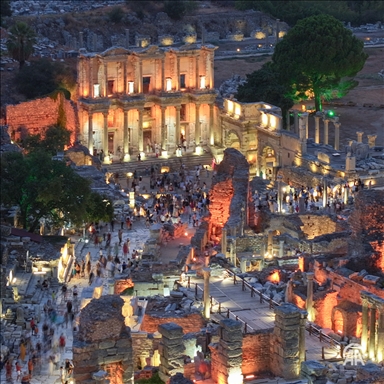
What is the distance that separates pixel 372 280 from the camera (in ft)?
188

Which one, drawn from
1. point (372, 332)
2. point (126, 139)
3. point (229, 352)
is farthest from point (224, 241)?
point (126, 139)

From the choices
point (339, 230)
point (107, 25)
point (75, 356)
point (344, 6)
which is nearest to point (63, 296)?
point (339, 230)

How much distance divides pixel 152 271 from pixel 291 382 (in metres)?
14.2

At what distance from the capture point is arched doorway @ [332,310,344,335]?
2222 inches

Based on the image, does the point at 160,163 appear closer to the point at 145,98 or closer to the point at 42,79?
the point at 145,98

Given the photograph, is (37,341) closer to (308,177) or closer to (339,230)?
(339,230)

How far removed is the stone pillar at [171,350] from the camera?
49281 mm

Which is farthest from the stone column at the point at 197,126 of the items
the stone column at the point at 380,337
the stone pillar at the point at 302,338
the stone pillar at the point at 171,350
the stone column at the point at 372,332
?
the stone pillar at the point at 171,350

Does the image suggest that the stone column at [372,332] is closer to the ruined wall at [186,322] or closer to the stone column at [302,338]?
the stone column at [302,338]

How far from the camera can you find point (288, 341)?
5072 cm

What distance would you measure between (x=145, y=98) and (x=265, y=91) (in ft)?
26.4

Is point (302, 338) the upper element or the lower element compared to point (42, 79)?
upper

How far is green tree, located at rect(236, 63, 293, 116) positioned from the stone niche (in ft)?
184

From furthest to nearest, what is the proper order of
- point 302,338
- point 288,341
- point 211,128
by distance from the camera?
point 211,128 < point 302,338 < point 288,341
